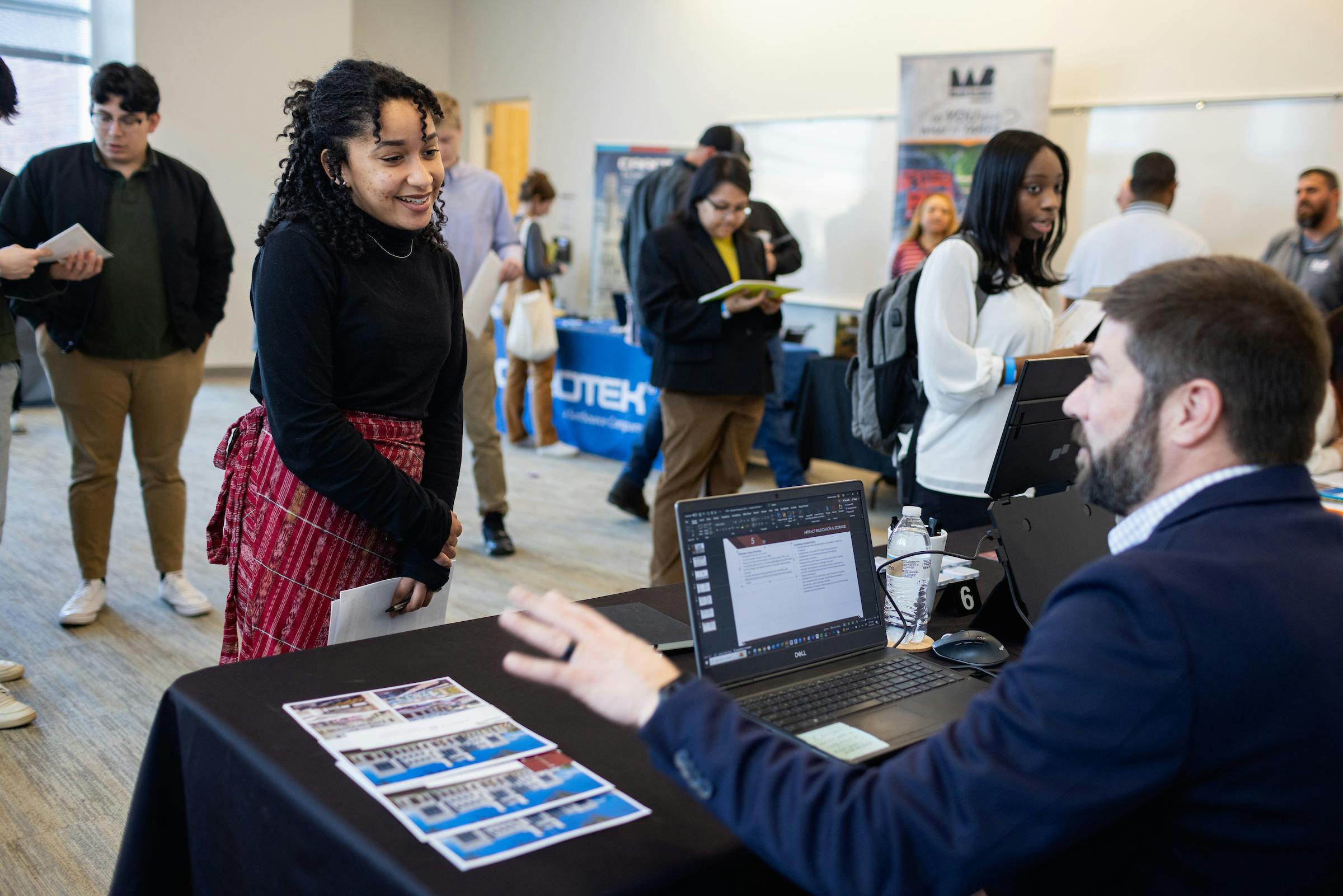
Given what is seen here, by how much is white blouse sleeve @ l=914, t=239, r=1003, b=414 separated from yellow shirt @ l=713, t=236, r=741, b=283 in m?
1.03

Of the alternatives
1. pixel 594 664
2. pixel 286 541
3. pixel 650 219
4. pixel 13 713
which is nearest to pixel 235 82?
pixel 650 219

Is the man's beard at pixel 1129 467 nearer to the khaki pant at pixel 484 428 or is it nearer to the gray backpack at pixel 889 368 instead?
the gray backpack at pixel 889 368

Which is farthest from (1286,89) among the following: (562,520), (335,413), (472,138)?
(472,138)

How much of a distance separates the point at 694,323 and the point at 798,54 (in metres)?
5.00

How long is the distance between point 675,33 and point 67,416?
631 centimetres

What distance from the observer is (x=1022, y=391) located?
A: 1786mm

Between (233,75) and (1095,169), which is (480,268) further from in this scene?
(233,75)

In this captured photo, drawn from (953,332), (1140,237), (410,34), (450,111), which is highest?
(410,34)

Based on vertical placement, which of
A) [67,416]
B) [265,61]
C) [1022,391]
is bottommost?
[67,416]

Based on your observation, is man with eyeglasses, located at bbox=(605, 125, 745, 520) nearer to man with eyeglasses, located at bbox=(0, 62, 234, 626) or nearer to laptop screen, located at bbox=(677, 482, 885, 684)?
man with eyeglasses, located at bbox=(0, 62, 234, 626)

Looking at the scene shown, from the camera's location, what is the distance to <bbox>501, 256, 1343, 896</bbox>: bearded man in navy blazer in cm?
82

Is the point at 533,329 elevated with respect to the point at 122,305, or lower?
lower

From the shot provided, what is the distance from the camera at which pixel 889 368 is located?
2.66m

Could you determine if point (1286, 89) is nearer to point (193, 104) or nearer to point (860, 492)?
point (860, 492)
